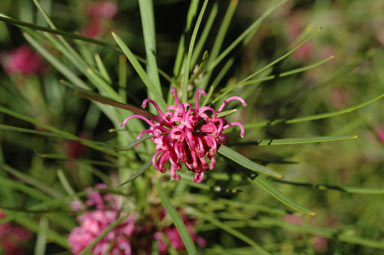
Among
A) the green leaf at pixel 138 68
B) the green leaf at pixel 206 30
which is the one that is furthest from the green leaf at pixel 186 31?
the green leaf at pixel 138 68

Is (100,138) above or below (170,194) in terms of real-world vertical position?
above

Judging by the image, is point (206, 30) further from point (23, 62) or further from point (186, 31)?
point (23, 62)

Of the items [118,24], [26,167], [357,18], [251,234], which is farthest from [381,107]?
[26,167]

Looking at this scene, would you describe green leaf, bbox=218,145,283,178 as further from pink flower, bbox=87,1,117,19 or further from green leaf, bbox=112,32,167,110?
pink flower, bbox=87,1,117,19

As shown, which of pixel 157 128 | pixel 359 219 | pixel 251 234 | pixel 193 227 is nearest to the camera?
pixel 157 128

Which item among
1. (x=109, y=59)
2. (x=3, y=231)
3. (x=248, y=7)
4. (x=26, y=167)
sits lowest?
(x=3, y=231)

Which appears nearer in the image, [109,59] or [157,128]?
[157,128]

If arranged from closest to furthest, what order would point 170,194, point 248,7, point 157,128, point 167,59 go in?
point 157,128
point 170,194
point 167,59
point 248,7

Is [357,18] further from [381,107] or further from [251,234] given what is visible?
[251,234]

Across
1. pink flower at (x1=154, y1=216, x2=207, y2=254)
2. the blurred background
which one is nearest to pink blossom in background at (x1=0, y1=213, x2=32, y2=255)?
the blurred background

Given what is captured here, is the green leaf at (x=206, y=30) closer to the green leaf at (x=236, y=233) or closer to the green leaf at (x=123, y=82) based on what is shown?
the green leaf at (x=123, y=82)
